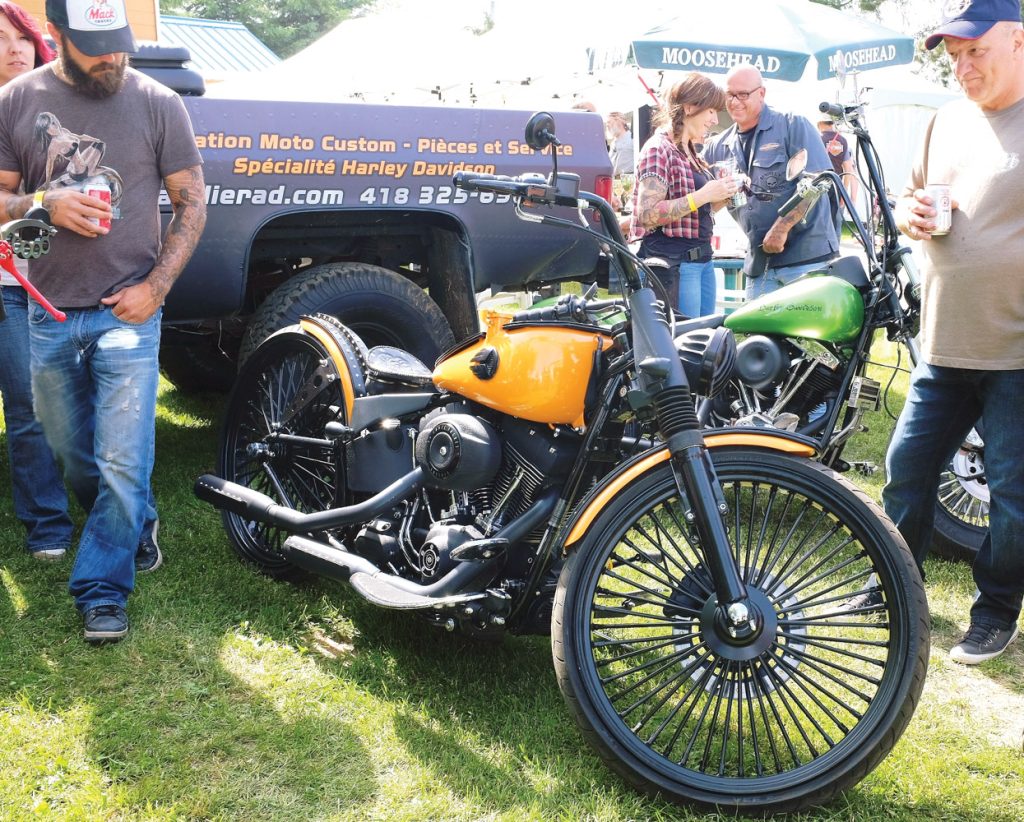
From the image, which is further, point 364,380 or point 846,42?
point 846,42

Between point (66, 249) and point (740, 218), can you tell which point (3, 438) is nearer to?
point (66, 249)

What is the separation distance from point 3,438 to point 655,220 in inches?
142

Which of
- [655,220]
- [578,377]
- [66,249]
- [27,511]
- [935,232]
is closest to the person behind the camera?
[578,377]

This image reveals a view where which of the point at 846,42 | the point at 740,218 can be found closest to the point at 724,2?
the point at 846,42

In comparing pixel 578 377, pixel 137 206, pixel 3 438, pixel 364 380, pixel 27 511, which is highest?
pixel 137 206

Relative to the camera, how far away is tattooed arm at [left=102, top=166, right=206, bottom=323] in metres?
3.36

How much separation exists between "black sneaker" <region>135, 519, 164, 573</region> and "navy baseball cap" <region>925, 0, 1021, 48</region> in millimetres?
3225

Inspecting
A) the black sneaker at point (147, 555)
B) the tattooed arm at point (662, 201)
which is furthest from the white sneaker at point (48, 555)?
the tattooed arm at point (662, 201)

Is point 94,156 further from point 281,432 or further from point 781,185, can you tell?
point 781,185

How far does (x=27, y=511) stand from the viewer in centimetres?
415

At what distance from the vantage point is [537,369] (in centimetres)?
287

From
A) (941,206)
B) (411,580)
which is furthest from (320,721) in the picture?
(941,206)

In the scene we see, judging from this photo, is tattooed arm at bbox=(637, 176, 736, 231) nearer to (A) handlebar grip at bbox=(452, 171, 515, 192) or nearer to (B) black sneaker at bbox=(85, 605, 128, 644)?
(A) handlebar grip at bbox=(452, 171, 515, 192)

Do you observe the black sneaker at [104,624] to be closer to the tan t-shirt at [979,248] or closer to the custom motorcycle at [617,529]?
the custom motorcycle at [617,529]
